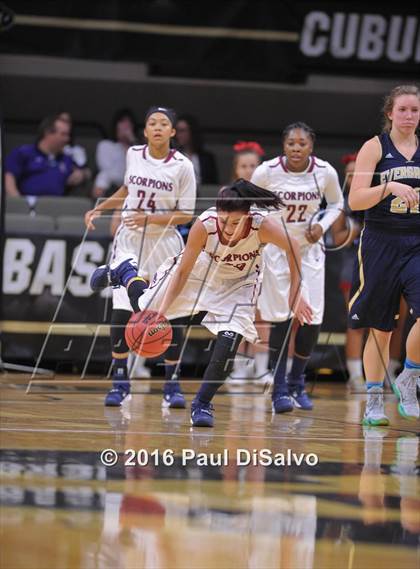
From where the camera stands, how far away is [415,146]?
732cm

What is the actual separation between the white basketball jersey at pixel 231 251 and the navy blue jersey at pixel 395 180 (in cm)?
71

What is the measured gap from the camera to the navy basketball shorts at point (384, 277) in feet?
23.9

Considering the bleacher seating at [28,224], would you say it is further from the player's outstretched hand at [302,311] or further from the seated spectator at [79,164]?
the player's outstretched hand at [302,311]

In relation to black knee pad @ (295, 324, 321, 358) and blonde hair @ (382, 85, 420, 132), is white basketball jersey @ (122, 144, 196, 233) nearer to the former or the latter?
black knee pad @ (295, 324, 321, 358)

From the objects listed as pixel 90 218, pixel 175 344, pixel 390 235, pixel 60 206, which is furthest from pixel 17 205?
pixel 390 235

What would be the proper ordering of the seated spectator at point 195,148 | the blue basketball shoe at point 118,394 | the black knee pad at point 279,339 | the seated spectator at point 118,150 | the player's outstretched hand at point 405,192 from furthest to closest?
1. the seated spectator at point 118,150
2. the seated spectator at point 195,148
3. the black knee pad at point 279,339
4. the blue basketball shoe at point 118,394
5. the player's outstretched hand at point 405,192

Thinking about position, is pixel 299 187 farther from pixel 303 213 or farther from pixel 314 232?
pixel 314 232

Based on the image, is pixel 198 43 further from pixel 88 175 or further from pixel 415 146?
pixel 415 146

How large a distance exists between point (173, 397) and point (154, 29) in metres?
5.45

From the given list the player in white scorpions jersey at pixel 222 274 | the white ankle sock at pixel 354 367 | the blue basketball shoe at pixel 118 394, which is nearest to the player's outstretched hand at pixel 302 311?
the player in white scorpions jersey at pixel 222 274

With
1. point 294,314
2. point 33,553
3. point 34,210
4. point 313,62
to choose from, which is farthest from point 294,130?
point 33,553

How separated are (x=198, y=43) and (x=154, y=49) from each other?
0.46 meters

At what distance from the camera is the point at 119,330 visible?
8570mm

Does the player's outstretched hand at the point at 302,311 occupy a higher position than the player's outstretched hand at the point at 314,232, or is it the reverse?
the player's outstretched hand at the point at 314,232
